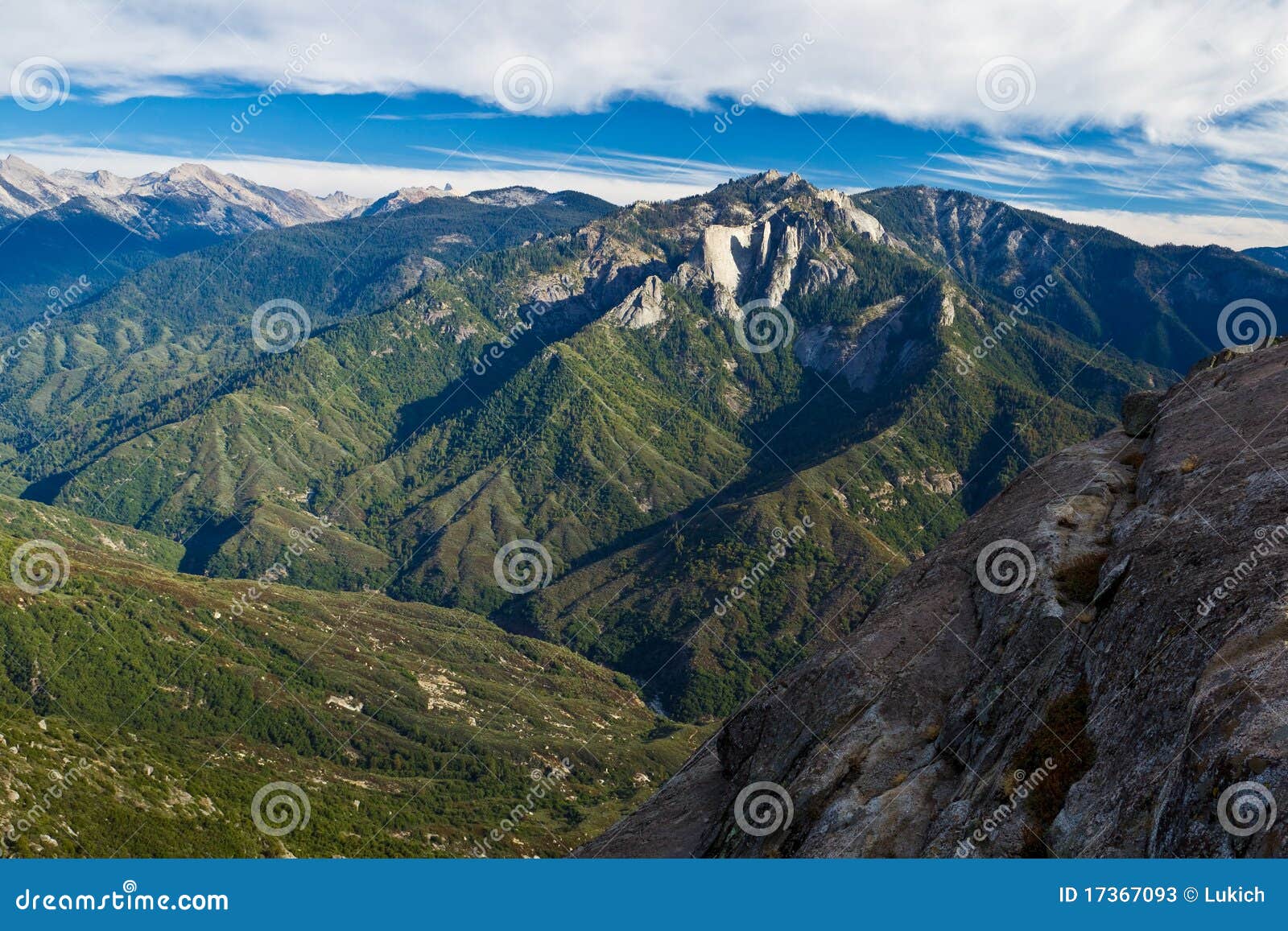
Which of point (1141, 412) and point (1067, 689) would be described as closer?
point (1067, 689)

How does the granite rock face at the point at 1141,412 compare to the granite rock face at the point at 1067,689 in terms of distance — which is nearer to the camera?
the granite rock face at the point at 1067,689

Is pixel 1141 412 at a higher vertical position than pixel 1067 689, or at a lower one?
higher

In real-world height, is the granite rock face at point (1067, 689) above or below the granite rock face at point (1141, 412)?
below

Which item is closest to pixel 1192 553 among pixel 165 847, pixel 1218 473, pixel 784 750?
pixel 1218 473

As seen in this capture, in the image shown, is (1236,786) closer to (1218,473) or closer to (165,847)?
(1218,473)

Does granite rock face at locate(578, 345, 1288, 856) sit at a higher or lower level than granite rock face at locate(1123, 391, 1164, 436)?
lower

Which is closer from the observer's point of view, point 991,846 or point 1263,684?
point 1263,684

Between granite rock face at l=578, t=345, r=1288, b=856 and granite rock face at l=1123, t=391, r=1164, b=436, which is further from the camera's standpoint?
granite rock face at l=1123, t=391, r=1164, b=436

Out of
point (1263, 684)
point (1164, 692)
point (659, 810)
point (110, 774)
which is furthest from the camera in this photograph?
point (110, 774)
